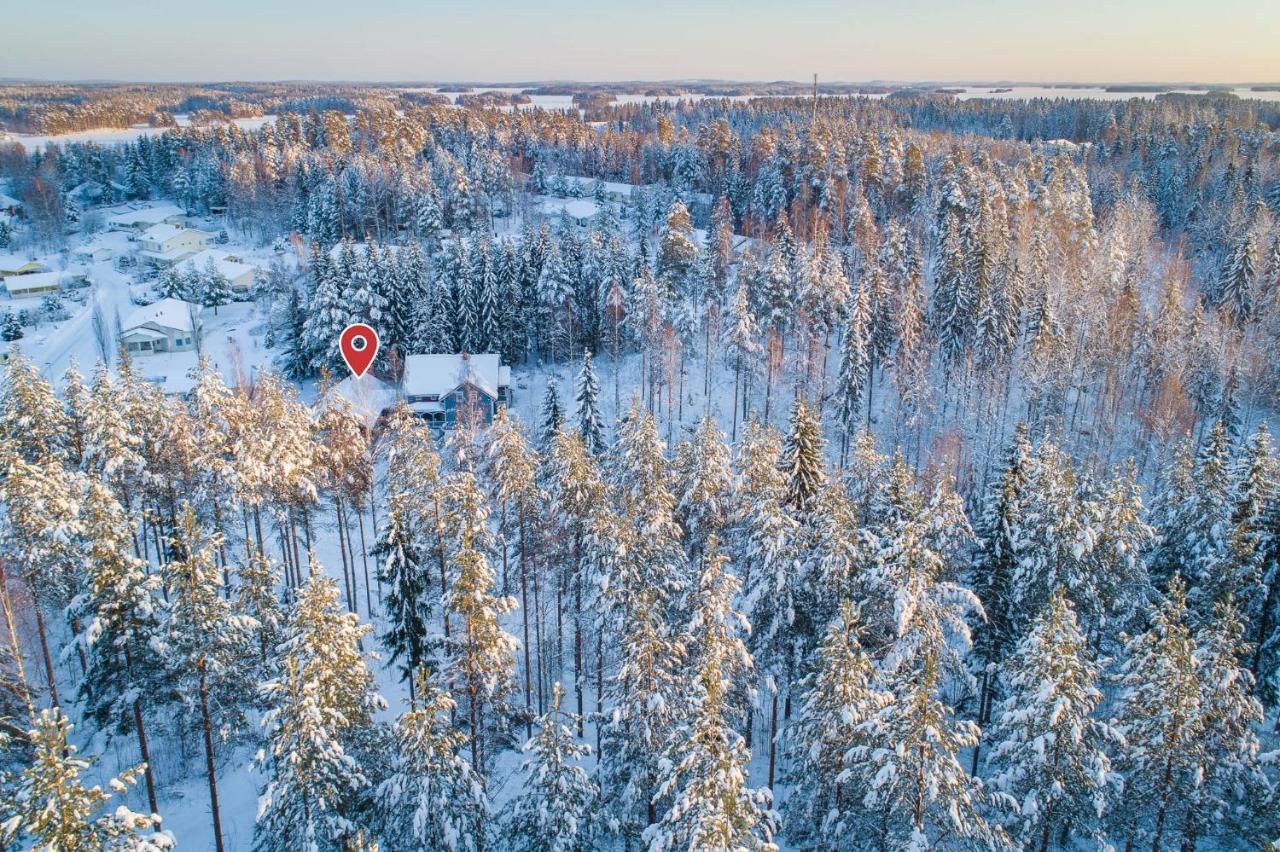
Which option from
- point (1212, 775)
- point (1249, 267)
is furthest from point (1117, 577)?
point (1249, 267)

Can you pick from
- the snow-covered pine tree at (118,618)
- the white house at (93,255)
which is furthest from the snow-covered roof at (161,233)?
the snow-covered pine tree at (118,618)

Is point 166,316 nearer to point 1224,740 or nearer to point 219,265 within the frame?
point 219,265

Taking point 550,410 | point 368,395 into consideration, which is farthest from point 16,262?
point 550,410

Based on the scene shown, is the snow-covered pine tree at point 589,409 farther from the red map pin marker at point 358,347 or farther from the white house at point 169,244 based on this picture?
the white house at point 169,244

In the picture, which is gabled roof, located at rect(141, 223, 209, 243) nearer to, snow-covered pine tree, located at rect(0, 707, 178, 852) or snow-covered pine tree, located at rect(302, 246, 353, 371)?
snow-covered pine tree, located at rect(302, 246, 353, 371)

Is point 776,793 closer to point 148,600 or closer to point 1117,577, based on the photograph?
A: point 1117,577

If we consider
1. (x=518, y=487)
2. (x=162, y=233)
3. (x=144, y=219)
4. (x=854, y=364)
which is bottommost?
(x=854, y=364)
